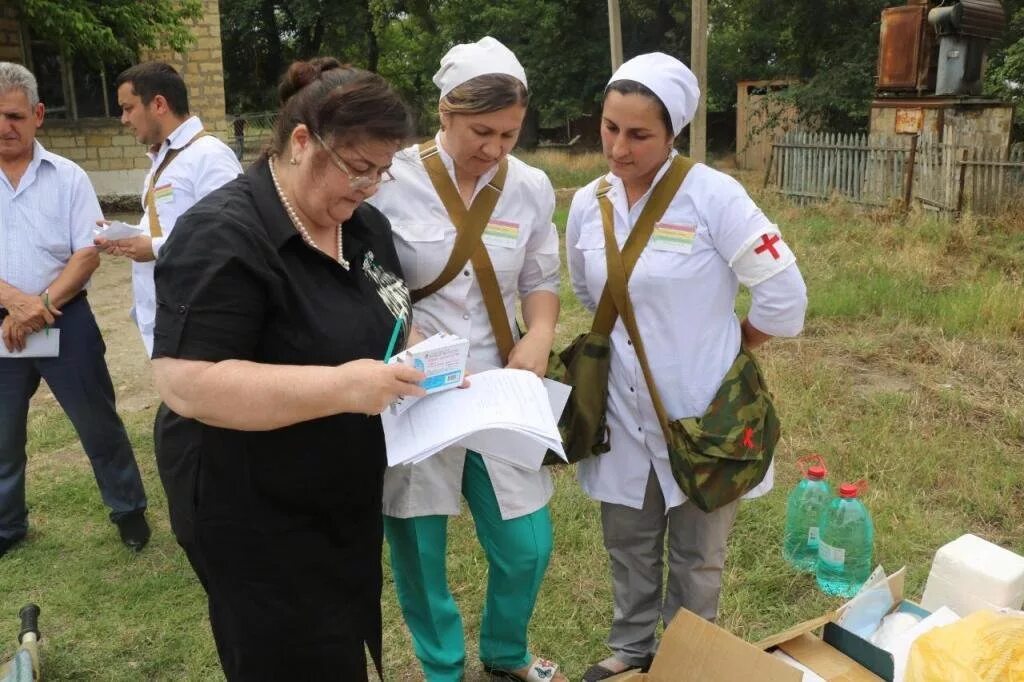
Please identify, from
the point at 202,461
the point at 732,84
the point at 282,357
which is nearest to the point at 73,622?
the point at 202,461

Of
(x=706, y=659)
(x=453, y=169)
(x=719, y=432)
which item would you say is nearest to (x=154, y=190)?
(x=453, y=169)

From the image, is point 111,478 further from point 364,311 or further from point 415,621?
point 364,311

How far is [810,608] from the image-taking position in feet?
10.2

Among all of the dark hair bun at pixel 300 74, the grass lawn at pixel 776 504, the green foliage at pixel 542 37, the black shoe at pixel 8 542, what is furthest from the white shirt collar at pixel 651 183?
the green foliage at pixel 542 37

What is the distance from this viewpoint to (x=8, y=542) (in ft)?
12.3

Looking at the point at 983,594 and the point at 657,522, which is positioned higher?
the point at 657,522

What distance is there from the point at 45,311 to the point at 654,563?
8.68 feet

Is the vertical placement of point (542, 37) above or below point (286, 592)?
above

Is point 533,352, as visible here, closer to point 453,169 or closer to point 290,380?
point 453,169

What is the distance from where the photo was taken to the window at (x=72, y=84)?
13.2 m

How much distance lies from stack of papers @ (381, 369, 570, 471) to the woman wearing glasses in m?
0.13

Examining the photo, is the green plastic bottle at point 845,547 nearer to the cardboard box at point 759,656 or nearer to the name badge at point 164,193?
the cardboard box at point 759,656

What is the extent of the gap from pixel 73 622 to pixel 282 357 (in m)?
2.29

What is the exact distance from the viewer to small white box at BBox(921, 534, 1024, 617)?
2.41 meters
